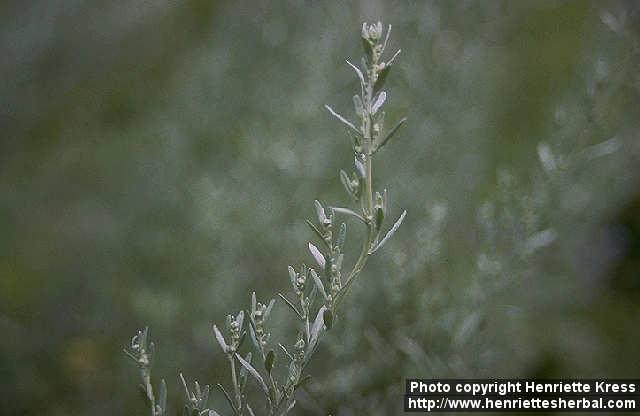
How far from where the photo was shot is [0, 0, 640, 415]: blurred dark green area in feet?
4.97

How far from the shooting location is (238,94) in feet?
7.98

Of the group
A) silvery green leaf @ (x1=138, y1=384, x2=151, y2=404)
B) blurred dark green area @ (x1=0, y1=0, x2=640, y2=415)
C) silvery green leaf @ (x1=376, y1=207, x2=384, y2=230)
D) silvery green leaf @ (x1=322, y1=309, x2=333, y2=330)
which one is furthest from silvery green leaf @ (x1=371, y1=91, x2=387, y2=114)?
blurred dark green area @ (x1=0, y1=0, x2=640, y2=415)

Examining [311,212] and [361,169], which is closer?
[361,169]

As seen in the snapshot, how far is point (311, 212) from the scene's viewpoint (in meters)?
1.98

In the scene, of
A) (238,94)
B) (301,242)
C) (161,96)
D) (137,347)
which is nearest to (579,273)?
(301,242)

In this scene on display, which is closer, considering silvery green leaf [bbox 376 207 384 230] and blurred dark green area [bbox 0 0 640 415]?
silvery green leaf [bbox 376 207 384 230]

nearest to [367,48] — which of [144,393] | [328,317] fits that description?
[328,317]

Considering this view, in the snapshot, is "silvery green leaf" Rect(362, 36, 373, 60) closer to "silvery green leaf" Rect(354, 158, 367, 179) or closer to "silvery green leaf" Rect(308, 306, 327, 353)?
"silvery green leaf" Rect(354, 158, 367, 179)

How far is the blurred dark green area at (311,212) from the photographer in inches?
59.7

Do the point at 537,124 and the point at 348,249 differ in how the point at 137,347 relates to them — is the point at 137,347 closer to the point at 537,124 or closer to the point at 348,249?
the point at 348,249

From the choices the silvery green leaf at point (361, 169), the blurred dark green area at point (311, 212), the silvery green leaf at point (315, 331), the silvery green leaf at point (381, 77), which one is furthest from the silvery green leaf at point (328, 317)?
the blurred dark green area at point (311, 212)

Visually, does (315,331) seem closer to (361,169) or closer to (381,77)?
(361,169)

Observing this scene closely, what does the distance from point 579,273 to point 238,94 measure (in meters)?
1.48

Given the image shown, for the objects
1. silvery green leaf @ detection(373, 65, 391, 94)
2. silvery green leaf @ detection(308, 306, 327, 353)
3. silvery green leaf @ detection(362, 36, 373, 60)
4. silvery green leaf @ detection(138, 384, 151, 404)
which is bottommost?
silvery green leaf @ detection(138, 384, 151, 404)
